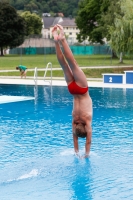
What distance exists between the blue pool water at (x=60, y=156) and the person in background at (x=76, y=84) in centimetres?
84

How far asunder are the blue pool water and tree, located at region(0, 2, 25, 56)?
58855 millimetres

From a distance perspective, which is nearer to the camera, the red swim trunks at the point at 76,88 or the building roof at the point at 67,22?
the red swim trunks at the point at 76,88

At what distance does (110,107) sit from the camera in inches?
712

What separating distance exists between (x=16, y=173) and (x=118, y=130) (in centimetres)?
505

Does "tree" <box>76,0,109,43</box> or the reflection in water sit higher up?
"tree" <box>76,0,109,43</box>

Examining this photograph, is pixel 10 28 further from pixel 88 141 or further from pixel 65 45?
pixel 65 45

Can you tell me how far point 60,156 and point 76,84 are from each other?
1.98m

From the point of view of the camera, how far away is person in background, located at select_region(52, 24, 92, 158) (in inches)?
349

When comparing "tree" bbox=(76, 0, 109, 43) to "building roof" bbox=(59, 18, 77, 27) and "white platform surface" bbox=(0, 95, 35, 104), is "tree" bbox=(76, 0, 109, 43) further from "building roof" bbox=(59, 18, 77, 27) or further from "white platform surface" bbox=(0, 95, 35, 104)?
"building roof" bbox=(59, 18, 77, 27)

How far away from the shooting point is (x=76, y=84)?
9.30 metres

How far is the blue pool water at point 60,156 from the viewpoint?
806cm

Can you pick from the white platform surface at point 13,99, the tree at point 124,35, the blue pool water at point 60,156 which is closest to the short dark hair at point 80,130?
the blue pool water at point 60,156

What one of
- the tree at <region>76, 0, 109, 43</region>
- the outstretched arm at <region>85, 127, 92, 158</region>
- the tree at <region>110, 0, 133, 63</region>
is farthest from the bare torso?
the tree at <region>76, 0, 109, 43</region>

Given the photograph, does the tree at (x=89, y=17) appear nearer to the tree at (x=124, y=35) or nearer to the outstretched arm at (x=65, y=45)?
the tree at (x=124, y=35)
